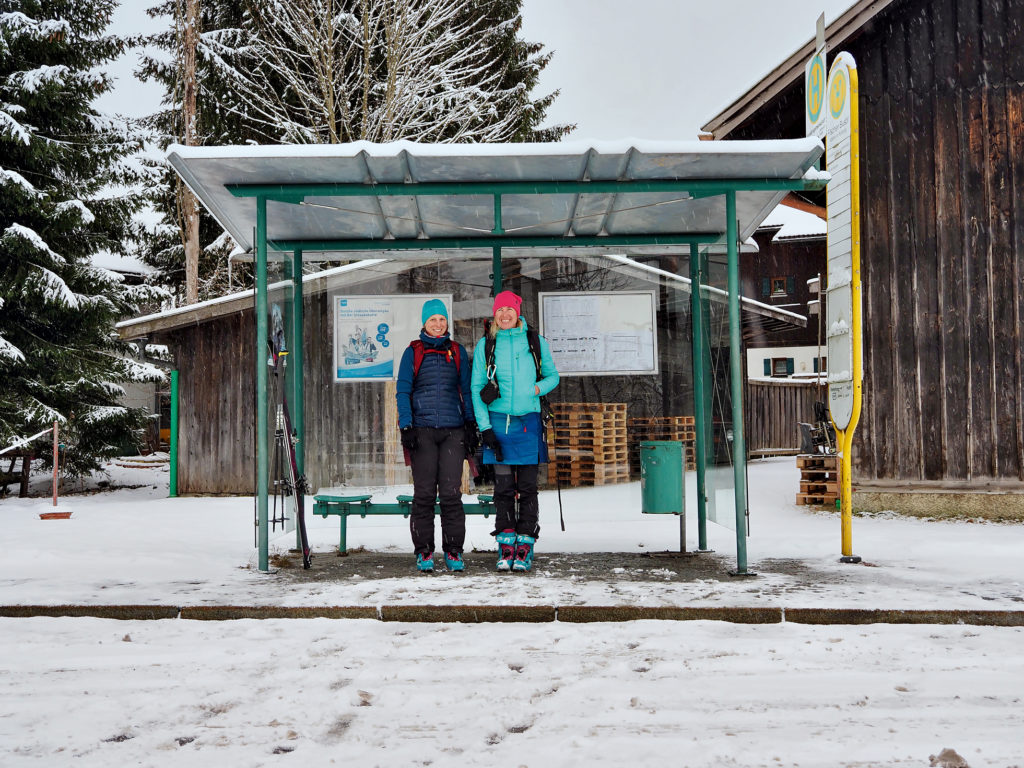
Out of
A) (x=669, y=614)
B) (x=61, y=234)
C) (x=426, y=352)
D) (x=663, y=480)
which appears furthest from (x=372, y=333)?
(x=61, y=234)

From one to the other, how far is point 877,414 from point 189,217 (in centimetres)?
1679

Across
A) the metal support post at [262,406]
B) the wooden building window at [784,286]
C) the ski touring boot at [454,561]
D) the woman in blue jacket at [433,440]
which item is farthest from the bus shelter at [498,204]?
the wooden building window at [784,286]

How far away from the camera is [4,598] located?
5.38m

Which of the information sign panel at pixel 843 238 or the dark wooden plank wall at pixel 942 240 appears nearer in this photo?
the information sign panel at pixel 843 238

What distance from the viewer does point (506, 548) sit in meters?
6.22

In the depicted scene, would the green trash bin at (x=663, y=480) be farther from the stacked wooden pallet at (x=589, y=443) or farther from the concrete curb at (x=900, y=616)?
the concrete curb at (x=900, y=616)

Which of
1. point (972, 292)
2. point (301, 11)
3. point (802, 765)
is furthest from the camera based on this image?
point (301, 11)

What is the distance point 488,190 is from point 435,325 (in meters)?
1.10

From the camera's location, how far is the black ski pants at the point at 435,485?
6273 millimetres

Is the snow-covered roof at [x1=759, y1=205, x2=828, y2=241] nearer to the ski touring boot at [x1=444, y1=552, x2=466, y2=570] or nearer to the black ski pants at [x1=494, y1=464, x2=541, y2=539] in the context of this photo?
the black ski pants at [x1=494, y1=464, x2=541, y2=539]

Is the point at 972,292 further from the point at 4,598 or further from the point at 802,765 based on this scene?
the point at 4,598

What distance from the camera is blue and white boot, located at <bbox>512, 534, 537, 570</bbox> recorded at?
20.3 feet

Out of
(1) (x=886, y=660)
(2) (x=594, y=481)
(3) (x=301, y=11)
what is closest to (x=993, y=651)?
(1) (x=886, y=660)

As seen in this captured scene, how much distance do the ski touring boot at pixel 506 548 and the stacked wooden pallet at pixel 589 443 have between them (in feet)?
5.54
